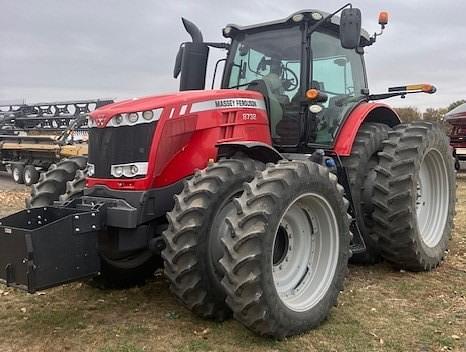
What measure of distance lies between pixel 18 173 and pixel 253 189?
15121 mm

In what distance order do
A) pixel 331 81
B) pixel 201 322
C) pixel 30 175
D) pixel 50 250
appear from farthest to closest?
pixel 30 175
pixel 331 81
pixel 201 322
pixel 50 250

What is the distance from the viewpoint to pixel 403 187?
5.14 metres

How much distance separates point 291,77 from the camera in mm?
5305

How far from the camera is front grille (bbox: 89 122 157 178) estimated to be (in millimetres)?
4117

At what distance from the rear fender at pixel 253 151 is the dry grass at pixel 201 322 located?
131 cm

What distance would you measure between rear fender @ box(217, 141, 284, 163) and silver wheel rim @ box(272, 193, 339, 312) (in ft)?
1.66

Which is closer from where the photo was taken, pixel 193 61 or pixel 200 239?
pixel 200 239

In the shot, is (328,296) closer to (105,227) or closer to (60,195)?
(105,227)

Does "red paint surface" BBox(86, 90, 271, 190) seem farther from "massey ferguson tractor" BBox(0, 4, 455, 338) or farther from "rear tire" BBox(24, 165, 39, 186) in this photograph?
"rear tire" BBox(24, 165, 39, 186)

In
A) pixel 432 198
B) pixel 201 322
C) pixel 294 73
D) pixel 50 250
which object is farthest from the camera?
pixel 432 198

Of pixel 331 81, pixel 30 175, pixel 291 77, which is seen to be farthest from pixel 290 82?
pixel 30 175

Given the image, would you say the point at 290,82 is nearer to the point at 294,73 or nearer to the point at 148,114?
the point at 294,73

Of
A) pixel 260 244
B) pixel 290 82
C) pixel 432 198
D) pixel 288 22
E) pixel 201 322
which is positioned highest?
pixel 288 22

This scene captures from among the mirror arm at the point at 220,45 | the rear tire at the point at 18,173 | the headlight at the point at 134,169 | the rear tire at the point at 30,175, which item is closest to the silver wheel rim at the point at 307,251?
the headlight at the point at 134,169
